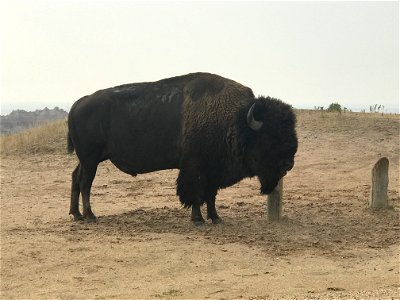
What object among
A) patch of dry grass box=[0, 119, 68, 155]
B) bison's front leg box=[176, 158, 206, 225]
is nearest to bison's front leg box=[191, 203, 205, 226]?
bison's front leg box=[176, 158, 206, 225]

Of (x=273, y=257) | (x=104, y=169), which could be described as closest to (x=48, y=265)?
(x=273, y=257)

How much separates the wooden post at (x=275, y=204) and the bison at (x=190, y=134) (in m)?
Result: 0.21

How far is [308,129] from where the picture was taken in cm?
1808

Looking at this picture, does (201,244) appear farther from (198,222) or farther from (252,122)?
(252,122)

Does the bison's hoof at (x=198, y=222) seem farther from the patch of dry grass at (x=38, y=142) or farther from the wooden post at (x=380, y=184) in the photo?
the patch of dry grass at (x=38, y=142)

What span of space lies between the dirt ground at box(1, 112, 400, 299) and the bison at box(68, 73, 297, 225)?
736 millimetres

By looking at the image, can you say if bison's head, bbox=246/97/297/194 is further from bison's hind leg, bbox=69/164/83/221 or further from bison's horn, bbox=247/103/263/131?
bison's hind leg, bbox=69/164/83/221

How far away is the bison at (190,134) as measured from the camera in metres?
8.23

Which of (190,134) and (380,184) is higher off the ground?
(190,134)

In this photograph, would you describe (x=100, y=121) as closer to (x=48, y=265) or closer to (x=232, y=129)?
(x=232, y=129)

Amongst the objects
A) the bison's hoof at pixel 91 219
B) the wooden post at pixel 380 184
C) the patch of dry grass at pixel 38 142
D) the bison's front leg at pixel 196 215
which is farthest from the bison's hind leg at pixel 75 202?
the patch of dry grass at pixel 38 142

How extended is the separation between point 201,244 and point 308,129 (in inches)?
458

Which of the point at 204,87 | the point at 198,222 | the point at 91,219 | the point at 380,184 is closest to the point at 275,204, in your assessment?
the point at 198,222

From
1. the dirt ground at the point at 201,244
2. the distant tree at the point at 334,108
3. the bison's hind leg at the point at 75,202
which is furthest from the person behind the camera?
the distant tree at the point at 334,108
